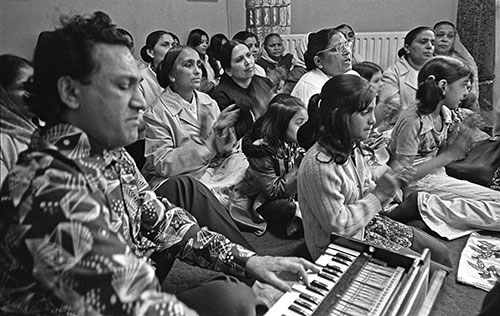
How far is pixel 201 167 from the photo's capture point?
7.37 ft

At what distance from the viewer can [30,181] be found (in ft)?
2.06

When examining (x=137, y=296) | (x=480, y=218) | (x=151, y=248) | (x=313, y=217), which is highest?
(x=137, y=296)

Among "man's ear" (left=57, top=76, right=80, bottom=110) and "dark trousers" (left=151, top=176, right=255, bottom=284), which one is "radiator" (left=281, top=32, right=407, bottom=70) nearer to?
"dark trousers" (left=151, top=176, right=255, bottom=284)

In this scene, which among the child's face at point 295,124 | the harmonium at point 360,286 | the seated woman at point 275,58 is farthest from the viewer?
the seated woman at point 275,58

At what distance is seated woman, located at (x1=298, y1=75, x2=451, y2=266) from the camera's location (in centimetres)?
140

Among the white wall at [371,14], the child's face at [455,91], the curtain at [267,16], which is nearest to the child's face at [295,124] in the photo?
the child's face at [455,91]

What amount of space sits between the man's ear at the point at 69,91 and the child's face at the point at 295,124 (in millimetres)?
1472

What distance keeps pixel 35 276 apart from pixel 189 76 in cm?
176

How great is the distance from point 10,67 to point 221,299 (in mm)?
658

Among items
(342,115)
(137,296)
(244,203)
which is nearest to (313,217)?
(342,115)

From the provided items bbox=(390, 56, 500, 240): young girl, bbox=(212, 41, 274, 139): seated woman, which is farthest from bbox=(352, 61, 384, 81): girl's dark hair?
bbox=(212, 41, 274, 139): seated woman

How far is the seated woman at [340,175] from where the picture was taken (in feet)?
4.61

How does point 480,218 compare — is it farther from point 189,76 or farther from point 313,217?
point 189,76

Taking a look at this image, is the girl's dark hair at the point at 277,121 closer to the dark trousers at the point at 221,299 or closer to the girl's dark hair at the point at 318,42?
the girl's dark hair at the point at 318,42
